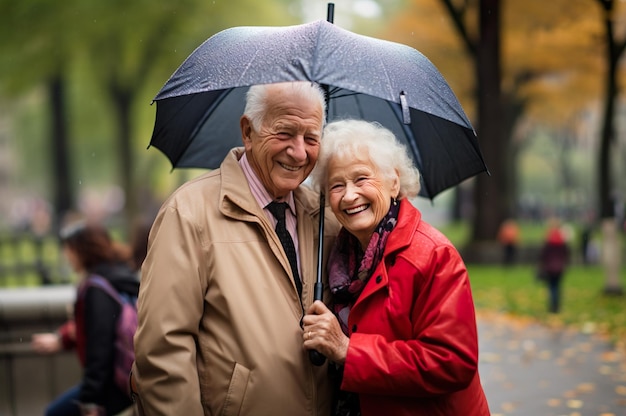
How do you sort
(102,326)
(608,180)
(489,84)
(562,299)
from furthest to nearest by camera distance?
(608,180)
(489,84)
(562,299)
(102,326)

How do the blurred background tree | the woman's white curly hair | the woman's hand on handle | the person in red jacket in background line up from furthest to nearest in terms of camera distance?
the blurred background tree < the person in red jacket in background < the woman's white curly hair < the woman's hand on handle

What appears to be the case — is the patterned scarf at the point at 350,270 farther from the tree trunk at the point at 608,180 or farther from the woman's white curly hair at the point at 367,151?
the tree trunk at the point at 608,180

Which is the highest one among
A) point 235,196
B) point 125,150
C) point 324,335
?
point 235,196

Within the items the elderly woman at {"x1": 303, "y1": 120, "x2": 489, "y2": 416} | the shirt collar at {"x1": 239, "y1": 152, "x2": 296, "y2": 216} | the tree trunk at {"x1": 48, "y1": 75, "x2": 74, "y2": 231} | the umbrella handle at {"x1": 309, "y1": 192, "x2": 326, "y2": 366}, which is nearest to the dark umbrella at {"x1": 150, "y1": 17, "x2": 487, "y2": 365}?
the umbrella handle at {"x1": 309, "y1": 192, "x2": 326, "y2": 366}

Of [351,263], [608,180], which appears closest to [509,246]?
[608,180]

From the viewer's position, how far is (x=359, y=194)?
3053 mm

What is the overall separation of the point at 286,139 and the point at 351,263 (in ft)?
1.87

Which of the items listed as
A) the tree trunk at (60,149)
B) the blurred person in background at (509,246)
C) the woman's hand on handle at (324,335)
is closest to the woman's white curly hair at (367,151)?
the woman's hand on handle at (324,335)

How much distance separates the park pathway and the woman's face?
3.80 metres

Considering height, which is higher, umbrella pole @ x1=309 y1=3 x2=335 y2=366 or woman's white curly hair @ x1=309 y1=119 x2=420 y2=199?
woman's white curly hair @ x1=309 y1=119 x2=420 y2=199

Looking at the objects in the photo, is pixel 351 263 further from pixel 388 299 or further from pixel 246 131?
pixel 246 131

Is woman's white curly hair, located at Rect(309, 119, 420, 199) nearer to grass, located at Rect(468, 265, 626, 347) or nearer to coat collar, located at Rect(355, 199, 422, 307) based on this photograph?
coat collar, located at Rect(355, 199, 422, 307)

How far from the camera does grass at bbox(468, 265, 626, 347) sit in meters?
10.3

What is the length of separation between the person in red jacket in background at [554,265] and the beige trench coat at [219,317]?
9034 millimetres
